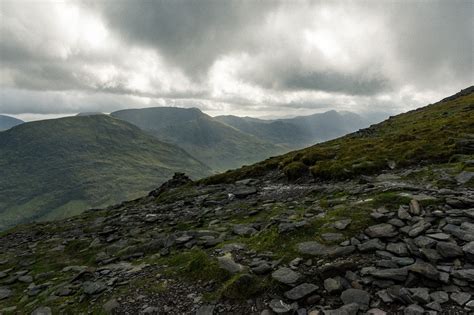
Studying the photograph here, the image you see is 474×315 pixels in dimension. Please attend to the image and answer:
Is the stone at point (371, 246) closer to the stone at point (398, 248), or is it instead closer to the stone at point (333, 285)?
the stone at point (398, 248)

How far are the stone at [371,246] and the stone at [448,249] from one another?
177 centimetres

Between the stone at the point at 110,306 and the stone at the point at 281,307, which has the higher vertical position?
the stone at the point at 281,307

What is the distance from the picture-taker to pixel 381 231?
39.3 feet

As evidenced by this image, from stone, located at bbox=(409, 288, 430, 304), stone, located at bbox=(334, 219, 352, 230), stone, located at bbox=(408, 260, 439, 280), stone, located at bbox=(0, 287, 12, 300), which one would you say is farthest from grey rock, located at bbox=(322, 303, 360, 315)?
stone, located at bbox=(0, 287, 12, 300)

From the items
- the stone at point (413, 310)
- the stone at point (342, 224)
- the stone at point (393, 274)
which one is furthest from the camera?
the stone at point (342, 224)

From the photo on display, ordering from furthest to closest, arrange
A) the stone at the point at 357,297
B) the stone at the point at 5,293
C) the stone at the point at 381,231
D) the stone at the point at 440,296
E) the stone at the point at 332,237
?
the stone at the point at 5,293
the stone at the point at 332,237
the stone at the point at 381,231
the stone at the point at 357,297
the stone at the point at 440,296

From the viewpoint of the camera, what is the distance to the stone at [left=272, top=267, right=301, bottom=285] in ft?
33.9

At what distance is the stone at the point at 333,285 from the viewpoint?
31.3ft

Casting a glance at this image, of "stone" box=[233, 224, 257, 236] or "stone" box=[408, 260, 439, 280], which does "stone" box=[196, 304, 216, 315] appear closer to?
"stone" box=[233, 224, 257, 236]

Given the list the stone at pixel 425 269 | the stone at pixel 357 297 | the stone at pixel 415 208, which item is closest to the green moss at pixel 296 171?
the stone at pixel 415 208

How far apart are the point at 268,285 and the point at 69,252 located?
19.4 meters

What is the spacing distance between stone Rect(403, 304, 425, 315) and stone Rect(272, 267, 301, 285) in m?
3.42

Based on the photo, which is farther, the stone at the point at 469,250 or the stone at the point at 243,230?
the stone at the point at 243,230

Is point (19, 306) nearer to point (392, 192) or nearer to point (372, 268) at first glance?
point (372, 268)
